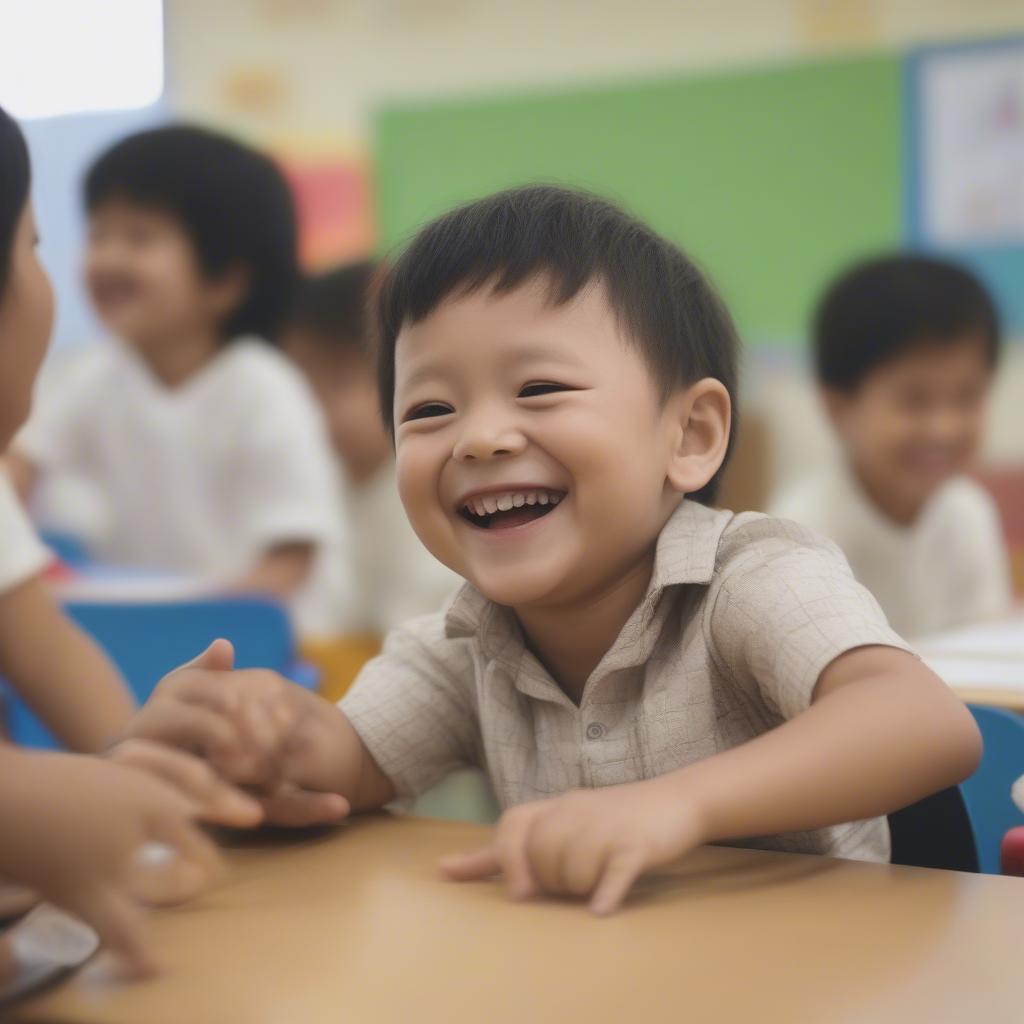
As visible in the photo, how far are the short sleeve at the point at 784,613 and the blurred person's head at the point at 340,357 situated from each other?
2.15 metres

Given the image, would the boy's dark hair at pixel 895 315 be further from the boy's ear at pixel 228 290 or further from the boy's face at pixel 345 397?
the boy's ear at pixel 228 290

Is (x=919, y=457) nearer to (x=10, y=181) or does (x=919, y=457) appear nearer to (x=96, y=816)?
→ (x=10, y=181)

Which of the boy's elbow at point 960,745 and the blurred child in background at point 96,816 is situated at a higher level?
the blurred child in background at point 96,816

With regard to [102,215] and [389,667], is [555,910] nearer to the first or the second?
[389,667]

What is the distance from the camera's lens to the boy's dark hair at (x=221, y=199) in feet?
8.48

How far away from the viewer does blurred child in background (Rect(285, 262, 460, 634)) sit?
2781mm

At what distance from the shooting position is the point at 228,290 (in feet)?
8.96

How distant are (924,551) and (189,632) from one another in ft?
4.78

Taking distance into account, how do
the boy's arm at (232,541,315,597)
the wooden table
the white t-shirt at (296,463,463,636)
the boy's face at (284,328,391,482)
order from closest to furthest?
the wooden table < the boy's arm at (232,541,315,597) < the white t-shirt at (296,463,463,636) < the boy's face at (284,328,391,482)

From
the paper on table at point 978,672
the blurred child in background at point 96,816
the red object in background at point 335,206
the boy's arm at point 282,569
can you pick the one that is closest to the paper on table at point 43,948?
the blurred child in background at point 96,816

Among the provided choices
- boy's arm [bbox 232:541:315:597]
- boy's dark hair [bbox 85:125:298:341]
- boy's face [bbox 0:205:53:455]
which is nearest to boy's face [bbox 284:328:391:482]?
boy's dark hair [bbox 85:125:298:341]

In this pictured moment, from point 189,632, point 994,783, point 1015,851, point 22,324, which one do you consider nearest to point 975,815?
point 994,783

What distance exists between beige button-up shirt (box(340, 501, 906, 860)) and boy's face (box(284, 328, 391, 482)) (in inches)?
77.2

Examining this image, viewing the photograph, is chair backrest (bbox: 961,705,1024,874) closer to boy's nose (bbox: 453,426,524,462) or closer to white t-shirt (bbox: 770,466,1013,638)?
boy's nose (bbox: 453,426,524,462)
